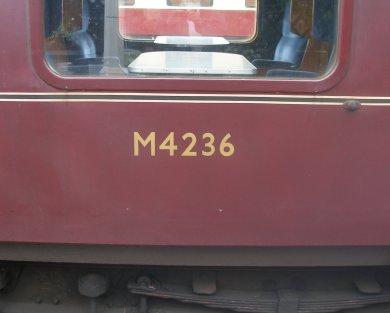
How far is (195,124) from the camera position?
2025mm

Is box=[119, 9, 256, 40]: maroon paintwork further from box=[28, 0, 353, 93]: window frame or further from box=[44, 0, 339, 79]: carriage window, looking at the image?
box=[28, 0, 353, 93]: window frame

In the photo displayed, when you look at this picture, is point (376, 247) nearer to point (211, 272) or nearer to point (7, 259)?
point (211, 272)

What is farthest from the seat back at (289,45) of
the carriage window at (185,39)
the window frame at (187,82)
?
the window frame at (187,82)

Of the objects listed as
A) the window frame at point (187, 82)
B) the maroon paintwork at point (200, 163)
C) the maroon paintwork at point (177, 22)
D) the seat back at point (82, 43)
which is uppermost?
the maroon paintwork at point (177, 22)

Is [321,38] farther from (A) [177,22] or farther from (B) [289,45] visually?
(A) [177,22]

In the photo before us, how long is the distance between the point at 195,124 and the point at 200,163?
0.55ft

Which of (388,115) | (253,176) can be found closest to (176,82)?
(253,176)

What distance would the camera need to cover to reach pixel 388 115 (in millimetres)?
2033

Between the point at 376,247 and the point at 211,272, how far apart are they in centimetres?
81

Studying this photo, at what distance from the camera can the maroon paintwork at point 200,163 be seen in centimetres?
201

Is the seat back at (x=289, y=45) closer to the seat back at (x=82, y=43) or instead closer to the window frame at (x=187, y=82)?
the window frame at (x=187, y=82)

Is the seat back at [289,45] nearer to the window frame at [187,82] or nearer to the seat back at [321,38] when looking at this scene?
the seat back at [321,38]

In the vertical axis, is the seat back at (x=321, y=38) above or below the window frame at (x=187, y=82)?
above

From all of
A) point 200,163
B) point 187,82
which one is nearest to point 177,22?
point 187,82
